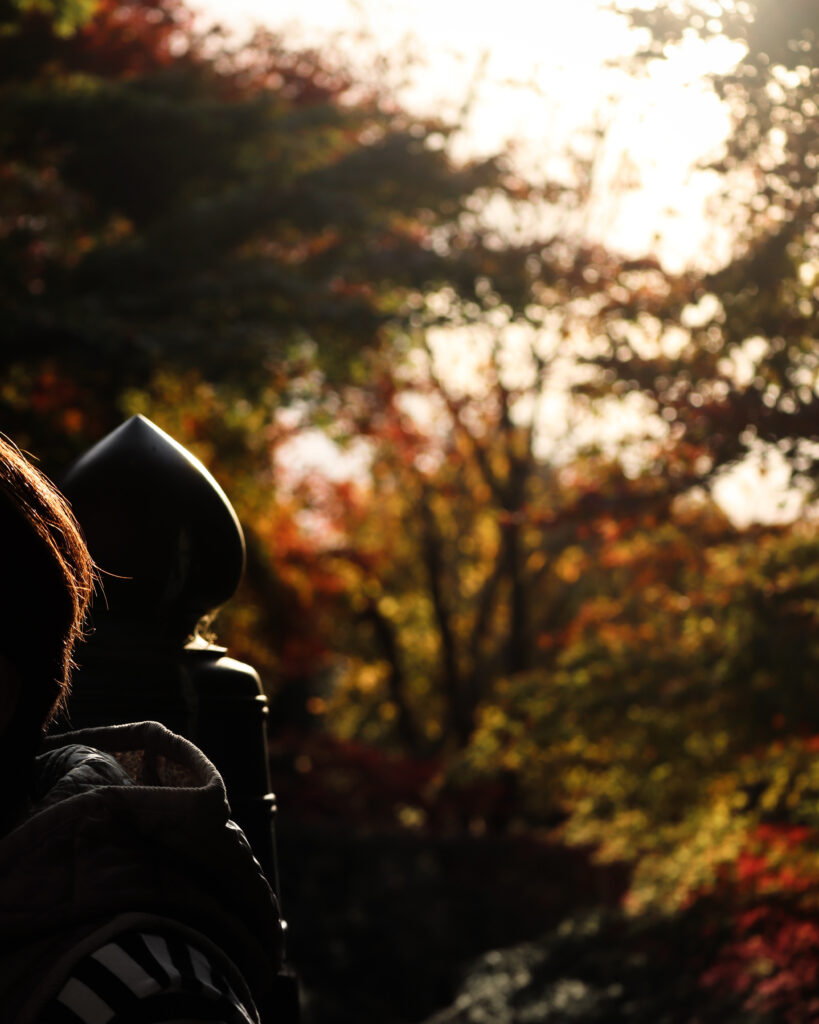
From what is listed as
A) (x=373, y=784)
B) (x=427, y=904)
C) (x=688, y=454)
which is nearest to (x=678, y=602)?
(x=688, y=454)

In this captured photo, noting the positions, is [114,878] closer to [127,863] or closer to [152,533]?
[127,863]

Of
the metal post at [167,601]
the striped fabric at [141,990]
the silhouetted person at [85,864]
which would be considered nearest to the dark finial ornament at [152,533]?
the metal post at [167,601]

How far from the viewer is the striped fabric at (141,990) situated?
0.89m

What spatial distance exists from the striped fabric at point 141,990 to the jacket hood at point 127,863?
0.03 metres

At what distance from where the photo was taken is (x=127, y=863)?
973 mm

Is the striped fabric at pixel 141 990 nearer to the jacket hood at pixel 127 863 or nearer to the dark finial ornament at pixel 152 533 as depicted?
the jacket hood at pixel 127 863

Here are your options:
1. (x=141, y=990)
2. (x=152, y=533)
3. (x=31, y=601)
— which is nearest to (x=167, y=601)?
(x=152, y=533)

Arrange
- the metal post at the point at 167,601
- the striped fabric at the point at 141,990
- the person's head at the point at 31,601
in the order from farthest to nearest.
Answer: the metal post at the point at 167,601 < the person's head at the point at 31,601 < the striped fabric at the point at 141,990

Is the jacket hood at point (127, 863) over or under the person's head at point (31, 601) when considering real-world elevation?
under

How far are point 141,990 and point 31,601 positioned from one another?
35 centimetres

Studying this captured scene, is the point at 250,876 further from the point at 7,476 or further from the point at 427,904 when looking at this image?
the point at 427,904

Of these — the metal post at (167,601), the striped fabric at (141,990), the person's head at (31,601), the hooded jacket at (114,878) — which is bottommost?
→ the striped fabric at (141,990)

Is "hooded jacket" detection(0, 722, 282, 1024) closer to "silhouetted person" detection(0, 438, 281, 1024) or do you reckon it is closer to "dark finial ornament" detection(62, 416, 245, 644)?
"silhouetted person" detection(0, 438, 281, 1024)

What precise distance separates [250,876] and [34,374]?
27.5 ft
